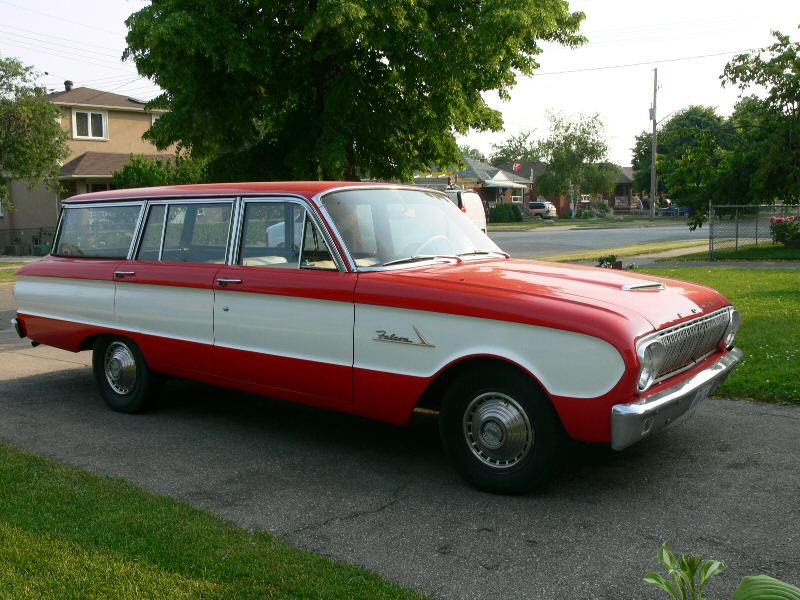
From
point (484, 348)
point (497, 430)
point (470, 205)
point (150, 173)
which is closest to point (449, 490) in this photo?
point (497, 430)

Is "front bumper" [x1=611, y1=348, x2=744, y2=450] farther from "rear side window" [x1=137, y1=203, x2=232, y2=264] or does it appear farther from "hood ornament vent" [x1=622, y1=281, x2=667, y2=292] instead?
"rear side window" [x1=137, y1=203, x2=232, y2=264]

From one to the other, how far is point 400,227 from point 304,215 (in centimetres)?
68

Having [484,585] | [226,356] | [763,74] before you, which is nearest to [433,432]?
[226,356]

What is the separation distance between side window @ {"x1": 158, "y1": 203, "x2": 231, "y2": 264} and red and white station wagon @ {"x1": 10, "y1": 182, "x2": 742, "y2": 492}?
0.05 ft

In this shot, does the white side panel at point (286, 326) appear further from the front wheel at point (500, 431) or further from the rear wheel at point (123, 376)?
the rear wheel at point (123, 376)

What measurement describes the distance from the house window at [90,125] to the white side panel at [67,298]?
3359cm

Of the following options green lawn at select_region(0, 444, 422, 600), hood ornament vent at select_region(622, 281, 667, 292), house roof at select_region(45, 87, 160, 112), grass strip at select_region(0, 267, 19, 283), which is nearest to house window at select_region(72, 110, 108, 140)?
house roof at select_region(45, 87, 160, 112)

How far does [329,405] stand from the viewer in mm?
5352

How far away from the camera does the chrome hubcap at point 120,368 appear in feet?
21.9

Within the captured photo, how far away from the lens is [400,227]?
571 cm

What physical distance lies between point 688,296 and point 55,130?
31.2 meters

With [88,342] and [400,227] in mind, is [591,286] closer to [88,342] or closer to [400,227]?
[400,227]

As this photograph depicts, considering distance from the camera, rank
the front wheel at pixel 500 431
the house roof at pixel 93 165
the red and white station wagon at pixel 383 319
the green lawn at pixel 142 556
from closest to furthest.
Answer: the green lawn at pixel 142 556, the red and white station wagon at pixel 383 319, the front wheel at pixel 500 431, the house roof at pixel 93 165

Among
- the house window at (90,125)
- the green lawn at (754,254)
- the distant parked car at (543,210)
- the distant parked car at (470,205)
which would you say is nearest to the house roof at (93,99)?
the house window at (90,125)
